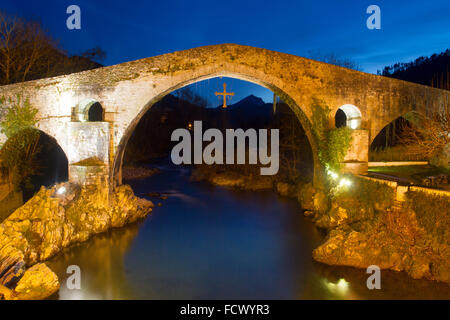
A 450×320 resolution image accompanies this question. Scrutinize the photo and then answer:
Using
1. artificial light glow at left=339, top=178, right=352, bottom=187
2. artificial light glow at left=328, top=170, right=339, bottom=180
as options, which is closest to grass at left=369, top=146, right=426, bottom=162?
artificial light glow at left=328, top=170, right=339, bottom=180

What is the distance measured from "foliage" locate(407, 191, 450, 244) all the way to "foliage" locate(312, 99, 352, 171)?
11.0ft

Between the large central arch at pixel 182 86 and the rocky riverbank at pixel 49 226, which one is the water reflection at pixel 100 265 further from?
the large central arch at pixel 182 86

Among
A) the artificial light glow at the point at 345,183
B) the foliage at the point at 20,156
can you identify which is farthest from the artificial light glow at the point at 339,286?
the foliage at the point at 20,156

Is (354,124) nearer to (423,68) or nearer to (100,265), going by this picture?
(100,265)

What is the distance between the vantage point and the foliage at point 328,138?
10828 mm

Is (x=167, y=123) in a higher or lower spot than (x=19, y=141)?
higher

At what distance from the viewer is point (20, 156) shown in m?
13.2

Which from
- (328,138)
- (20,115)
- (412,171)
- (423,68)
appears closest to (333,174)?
(328,138)

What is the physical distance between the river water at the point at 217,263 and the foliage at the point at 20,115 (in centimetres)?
456

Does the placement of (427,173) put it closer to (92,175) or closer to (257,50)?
(257,50)

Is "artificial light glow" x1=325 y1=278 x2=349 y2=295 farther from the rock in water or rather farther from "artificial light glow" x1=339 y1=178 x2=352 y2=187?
the rock in water

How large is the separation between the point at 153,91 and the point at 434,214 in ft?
27.9
